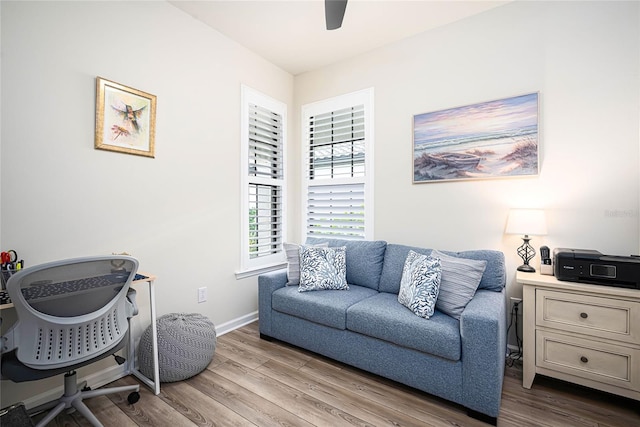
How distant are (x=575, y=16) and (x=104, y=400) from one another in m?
4.26

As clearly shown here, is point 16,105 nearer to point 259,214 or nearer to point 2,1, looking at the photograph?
point 2,1

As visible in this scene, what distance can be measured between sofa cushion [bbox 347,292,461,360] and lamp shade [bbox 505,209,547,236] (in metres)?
0.87

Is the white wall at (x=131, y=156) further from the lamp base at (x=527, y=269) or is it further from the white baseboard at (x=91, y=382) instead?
the lamp base at (x=527, y=269)

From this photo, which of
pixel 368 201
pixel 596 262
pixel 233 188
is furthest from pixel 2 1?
pixel 596 262

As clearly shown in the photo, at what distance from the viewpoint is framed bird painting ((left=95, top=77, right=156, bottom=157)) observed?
2.04 m

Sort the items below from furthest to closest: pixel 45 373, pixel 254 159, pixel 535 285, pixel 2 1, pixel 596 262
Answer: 1. pixel 254 159
2. pixel 535 285
3. pixel 596 262
4. pixel 2 1
5. pixel 45 373

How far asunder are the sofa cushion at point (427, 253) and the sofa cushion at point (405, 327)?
1.03 feet

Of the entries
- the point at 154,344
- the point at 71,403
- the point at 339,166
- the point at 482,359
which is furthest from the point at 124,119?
the point at 482,359

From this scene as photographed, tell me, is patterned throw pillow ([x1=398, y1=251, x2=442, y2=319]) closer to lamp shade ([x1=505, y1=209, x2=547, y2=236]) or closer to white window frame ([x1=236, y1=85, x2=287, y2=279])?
lamp shade ([x1=505, y1=209, x2=547, y2=236])

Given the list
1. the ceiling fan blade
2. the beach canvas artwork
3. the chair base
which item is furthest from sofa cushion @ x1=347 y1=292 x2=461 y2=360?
the ceiling fan blade

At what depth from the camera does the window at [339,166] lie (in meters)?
3.21

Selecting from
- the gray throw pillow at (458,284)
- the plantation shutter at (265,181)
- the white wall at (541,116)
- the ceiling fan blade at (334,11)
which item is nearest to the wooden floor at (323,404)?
the gray throw pillow at (458,284)

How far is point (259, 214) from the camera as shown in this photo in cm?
332

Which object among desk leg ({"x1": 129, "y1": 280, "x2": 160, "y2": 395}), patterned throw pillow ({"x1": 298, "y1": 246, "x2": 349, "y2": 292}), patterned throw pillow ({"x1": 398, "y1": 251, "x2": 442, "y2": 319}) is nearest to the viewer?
desk leg ({"x1": 129, "y1": 280, "x2": 160, "y2": 395})
